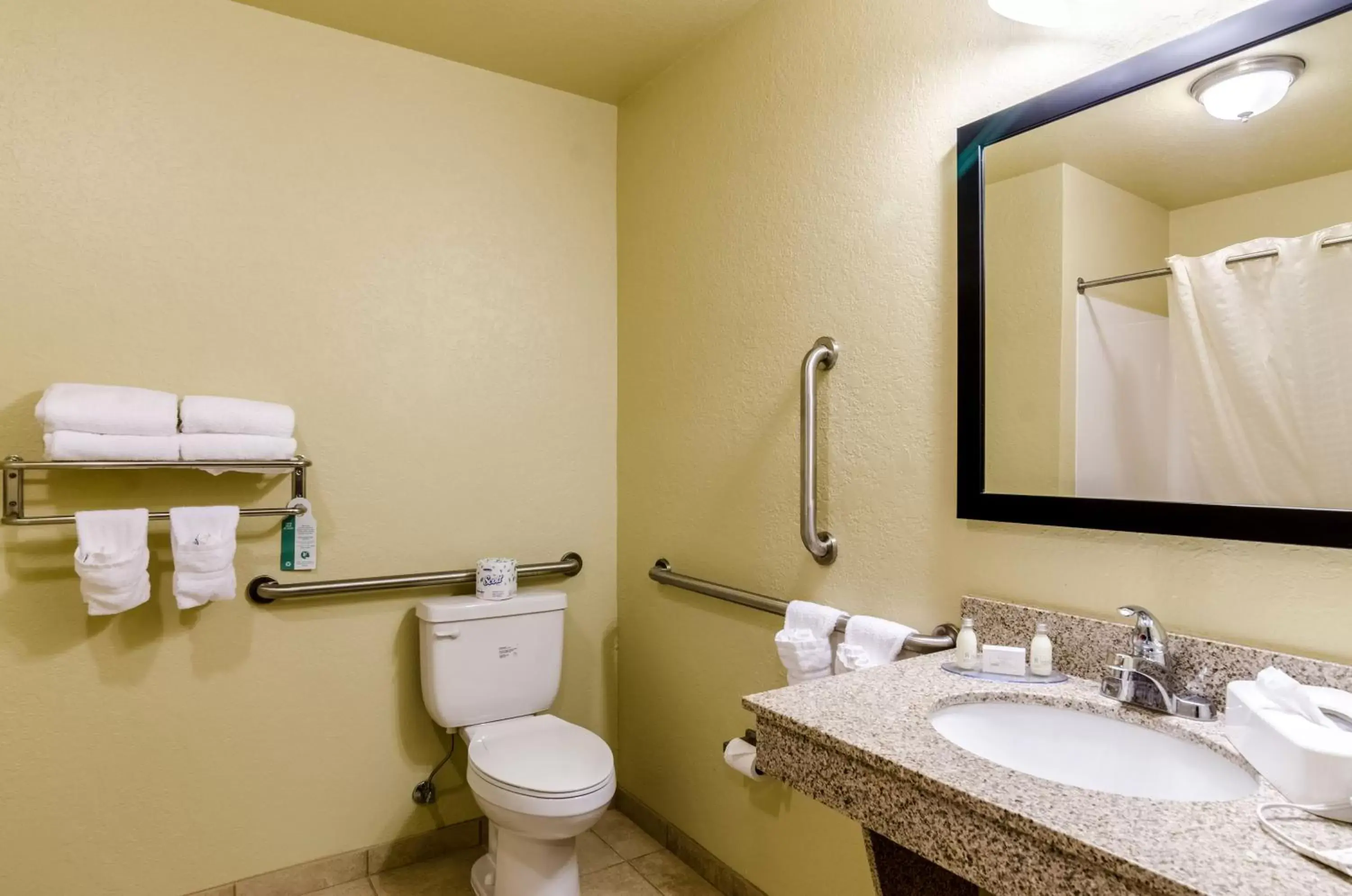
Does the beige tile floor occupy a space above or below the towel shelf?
below

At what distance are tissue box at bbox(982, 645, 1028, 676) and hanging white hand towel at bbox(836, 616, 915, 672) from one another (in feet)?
0.68

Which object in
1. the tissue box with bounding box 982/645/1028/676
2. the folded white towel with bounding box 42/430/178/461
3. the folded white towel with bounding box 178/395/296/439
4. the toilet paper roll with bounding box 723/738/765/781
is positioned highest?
the folded white towel with bounding box 178/395/296/439

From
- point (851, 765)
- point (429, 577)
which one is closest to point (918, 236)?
point (851, 765)

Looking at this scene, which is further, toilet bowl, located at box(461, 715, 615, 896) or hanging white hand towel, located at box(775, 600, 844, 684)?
toilet bowl, located at box(461, 715, 615, 896)

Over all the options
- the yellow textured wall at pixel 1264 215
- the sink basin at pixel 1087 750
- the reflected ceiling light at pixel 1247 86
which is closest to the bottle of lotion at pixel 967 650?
the sink basin at pixel 1087 750

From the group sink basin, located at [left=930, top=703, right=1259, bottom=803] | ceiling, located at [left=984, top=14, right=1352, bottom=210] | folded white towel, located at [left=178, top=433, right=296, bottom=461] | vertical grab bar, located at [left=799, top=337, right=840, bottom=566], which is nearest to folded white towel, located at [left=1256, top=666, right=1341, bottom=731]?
sink basin, located at [left=930, top=703, right=1259, bottom=803]

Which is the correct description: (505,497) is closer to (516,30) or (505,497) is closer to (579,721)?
(579,721)

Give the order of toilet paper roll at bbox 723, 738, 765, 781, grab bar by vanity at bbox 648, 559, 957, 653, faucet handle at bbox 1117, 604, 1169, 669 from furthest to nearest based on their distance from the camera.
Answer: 1. toilet paper roll at bbox 723, 738, 765, 781
2. grab bar by vanity at bbox 648, 559, 957, 653
3. faucet handle at bbox 1117, 604, 1169, 669

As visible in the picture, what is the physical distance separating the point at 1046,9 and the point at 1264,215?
1.69ft

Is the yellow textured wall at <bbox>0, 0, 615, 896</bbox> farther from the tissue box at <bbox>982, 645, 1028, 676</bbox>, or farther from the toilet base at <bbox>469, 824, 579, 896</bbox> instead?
the tissue box at <bbox>982, 645, 1028, 676</bbox>

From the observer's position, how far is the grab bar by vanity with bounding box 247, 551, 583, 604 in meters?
2.10

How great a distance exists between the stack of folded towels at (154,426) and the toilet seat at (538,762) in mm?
928

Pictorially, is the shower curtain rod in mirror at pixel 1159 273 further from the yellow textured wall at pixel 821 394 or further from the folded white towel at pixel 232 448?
the folded white towel at pixel 232 448

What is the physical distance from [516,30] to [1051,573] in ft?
6.48
